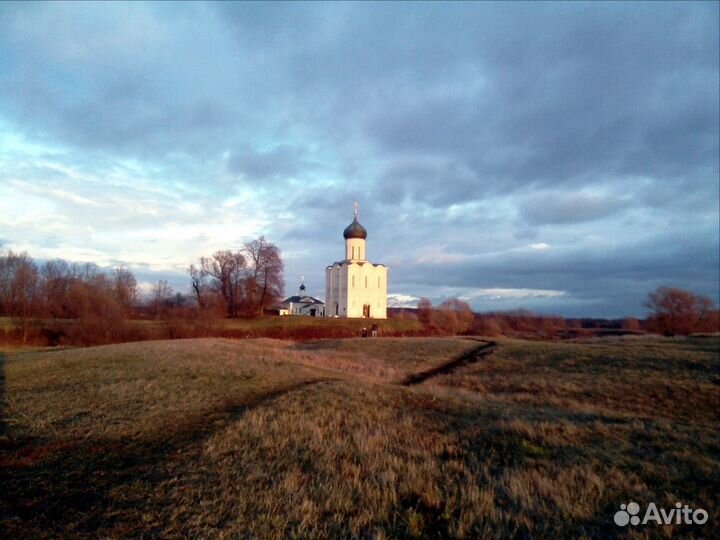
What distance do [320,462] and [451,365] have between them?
20.9 metres

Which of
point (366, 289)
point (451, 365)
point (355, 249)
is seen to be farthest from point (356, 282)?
point (451, 365)

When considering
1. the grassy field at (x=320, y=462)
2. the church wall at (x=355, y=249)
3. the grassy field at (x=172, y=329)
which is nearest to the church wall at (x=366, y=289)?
the church wall at (x=355, y=249)

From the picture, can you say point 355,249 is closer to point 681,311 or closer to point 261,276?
point 261,276

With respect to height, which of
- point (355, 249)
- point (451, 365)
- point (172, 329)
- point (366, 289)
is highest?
point (355, 249)

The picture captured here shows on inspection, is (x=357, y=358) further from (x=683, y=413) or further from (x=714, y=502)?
(x=714, y=502)

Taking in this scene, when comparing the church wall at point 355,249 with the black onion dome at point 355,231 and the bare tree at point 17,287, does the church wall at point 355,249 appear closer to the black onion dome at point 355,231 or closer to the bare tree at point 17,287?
the black onion dome at point 355,231

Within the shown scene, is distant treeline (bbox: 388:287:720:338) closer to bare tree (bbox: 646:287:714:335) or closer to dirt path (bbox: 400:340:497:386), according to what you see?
bare tree (bbox: 646:287:714:335)

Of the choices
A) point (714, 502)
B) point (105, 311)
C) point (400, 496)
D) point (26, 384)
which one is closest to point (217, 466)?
point (400, 496)

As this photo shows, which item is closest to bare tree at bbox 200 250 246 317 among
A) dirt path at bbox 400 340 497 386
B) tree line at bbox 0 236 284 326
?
tree line at bbox 0 236 284 326

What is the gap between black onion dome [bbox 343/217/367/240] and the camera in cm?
6269

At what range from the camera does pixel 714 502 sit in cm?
547

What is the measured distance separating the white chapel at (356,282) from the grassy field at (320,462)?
48017mm

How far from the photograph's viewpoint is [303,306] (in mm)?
76062

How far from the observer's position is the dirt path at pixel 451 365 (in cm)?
2083
